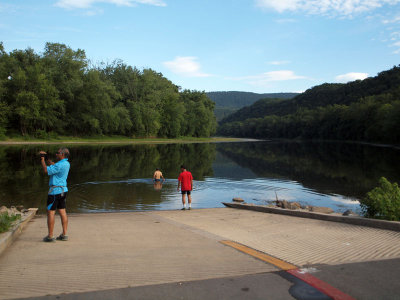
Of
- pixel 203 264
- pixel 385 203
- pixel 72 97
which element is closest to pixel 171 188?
pixel 385 203

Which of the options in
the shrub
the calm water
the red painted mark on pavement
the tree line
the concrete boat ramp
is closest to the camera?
the red painted mark on pavement

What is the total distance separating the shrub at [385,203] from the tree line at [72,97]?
62.4 m

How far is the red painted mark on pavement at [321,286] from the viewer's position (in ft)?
14.9

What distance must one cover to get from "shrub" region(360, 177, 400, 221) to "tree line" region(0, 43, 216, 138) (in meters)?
62.4

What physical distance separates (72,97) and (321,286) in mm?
73340

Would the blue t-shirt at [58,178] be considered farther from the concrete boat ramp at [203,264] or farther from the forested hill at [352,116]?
the forested hill at [352,116]

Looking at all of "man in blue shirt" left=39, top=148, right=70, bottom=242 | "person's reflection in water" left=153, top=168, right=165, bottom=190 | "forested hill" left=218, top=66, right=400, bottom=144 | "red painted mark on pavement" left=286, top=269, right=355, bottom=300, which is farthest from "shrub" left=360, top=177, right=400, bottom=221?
"forested hill" left=218, top=66, right=400, bottom=144

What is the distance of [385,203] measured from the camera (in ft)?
30.7

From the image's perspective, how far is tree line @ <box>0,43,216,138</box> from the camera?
64.6 metres

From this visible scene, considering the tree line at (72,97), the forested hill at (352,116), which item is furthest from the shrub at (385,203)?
the forested hill at (352,116)

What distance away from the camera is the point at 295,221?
10617mm

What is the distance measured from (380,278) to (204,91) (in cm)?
12733

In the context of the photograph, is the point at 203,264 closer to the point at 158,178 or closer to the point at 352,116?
the point at 158,178

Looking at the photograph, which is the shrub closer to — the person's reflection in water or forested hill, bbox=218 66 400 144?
the person's reflection in water
